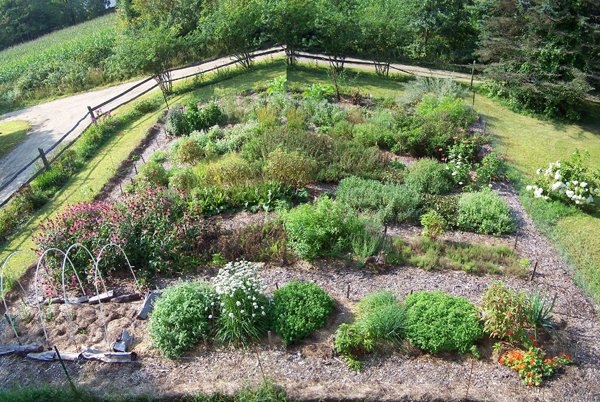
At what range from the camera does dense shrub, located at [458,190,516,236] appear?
1028 centimetres

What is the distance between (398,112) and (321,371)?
10257 mm

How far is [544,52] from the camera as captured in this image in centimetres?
1684

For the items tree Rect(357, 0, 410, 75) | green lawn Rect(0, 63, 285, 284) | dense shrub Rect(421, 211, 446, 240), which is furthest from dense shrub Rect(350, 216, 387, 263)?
tree Rect(357, 0, 410, 75)

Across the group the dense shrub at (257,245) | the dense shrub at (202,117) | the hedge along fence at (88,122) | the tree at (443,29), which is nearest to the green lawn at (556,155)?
the tree at (443,29)

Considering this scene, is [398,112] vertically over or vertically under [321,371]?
over

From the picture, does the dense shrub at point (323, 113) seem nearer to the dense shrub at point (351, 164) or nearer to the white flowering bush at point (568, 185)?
the dense shrub at point (351, 164)

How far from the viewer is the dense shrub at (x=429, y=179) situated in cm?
1162

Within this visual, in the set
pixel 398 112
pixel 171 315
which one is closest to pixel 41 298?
pixel 171 315

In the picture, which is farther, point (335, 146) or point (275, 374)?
point (335, 146)

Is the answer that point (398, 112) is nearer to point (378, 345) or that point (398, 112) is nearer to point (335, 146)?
point (335, 146)

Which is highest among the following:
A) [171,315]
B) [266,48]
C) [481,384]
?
[266,48]

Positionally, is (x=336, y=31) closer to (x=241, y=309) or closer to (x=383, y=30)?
(x=383, y=30)

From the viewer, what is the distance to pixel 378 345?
24.2 ft

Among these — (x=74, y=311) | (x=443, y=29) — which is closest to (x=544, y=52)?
(x=443, y=29)
